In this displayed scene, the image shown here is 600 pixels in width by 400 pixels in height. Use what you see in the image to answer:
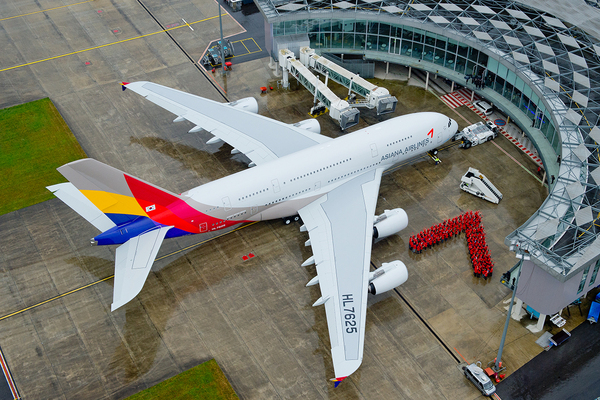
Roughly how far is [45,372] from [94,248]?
11790 millimetres

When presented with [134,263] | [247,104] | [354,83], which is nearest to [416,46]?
[354,83]

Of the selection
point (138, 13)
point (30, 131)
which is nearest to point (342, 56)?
point (138, 13)

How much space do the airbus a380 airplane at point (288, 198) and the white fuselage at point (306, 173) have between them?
9cm

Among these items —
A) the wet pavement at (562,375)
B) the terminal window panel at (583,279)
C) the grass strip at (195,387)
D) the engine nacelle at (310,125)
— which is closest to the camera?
the grass strip at (195,387)

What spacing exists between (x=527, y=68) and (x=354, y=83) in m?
17.0

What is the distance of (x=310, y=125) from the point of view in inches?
2398

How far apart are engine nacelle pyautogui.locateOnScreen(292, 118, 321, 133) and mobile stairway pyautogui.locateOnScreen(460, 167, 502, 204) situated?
14.7 metres

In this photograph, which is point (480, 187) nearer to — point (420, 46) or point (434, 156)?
point (434, 156)

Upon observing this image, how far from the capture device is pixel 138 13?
81625mm

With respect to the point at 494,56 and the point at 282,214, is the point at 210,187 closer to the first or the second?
the point at 282,214

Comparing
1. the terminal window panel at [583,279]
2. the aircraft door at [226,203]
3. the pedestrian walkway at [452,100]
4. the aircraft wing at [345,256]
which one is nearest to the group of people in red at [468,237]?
the aircraft wing at [345,256]

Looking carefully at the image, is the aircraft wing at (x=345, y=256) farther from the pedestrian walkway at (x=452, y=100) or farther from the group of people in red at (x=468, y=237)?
the pedestrian walkway at (x=452, y=100)

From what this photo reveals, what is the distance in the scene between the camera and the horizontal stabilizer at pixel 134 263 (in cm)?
4178

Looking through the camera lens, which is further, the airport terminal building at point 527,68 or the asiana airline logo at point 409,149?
the asiana airline logo at point 409,149
